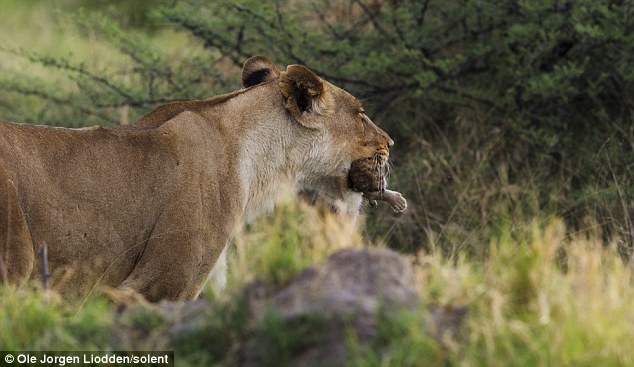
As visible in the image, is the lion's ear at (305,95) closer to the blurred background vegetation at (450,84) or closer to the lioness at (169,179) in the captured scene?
the lioness at (169,179)

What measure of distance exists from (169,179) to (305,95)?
860mm

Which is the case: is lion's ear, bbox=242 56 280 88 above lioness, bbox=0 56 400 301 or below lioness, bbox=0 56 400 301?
above

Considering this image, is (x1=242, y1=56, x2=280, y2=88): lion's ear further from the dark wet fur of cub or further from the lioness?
the dark wet fur of cub

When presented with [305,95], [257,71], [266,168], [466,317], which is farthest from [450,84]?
[466,317]

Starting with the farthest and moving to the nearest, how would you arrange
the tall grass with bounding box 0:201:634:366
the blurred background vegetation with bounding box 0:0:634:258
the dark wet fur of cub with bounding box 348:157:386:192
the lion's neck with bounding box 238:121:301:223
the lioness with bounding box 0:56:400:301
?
the blurred background vegetation with bounding box 0:0:634:258, the dark wet fur of cub with bounding box 348:157:386:192, the lion's neck with bounding box 238:121:301:223, the lioness with bounding box 0:56:400:301, the tall grass with bounding box 0:201:634:366

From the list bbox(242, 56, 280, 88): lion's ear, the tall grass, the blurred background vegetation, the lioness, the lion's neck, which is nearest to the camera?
the tall grass

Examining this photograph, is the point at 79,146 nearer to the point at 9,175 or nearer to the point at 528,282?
the point at 9,175

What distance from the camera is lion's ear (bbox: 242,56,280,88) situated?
19.6 feet

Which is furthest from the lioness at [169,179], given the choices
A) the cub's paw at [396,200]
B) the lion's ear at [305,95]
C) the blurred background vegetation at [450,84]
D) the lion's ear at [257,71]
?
the blurred background vegetation at [450,84]

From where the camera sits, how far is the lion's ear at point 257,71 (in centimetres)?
599

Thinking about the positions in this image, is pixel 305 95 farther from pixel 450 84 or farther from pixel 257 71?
pixel 450 84

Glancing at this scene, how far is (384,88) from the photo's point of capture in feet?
29.3

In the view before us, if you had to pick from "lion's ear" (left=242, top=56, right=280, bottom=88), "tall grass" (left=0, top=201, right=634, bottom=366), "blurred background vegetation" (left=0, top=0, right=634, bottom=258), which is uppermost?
"lion's ear" (left=242, top=56, right=280, bottom=88)

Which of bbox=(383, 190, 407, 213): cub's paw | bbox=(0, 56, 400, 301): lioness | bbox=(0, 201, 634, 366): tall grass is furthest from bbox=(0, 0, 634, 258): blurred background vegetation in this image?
bbox=(0, 201, 634, 366): tall grass
